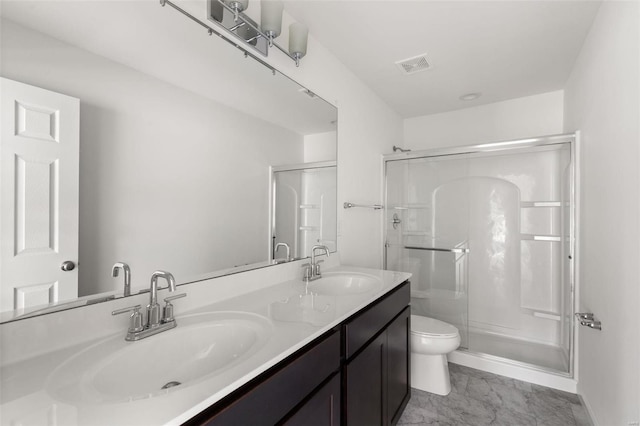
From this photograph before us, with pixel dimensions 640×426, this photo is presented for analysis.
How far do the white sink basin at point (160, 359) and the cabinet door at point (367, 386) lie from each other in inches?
18.3

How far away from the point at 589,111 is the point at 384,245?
1.76m

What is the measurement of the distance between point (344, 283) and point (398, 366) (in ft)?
1.80

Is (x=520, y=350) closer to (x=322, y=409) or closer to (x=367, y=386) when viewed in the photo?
(x=367, y=386)

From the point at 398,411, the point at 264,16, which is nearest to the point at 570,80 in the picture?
the point at 264,16

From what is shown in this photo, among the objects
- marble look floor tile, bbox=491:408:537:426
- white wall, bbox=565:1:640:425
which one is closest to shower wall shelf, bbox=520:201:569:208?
white wall, bbox=565:1:640:425

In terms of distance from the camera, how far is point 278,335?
88cm

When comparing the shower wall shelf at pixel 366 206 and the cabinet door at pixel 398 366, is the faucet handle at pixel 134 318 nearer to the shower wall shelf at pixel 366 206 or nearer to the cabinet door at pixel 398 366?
the cabinet door at pixel 398 366

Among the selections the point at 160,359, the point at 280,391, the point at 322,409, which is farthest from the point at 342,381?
the point at 160,359

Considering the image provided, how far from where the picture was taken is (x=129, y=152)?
97cm

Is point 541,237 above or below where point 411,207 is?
below

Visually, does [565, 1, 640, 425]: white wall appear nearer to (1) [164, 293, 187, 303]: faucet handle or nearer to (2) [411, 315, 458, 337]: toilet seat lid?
(2) [411, 315, 458, 337]: toilet seat lid

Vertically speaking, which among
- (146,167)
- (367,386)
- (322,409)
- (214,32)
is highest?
(214,32)

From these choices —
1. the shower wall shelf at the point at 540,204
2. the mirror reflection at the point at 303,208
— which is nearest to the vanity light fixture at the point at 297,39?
the mirror reflection at the point at 303,208

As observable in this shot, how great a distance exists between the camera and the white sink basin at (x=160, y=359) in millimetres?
624
